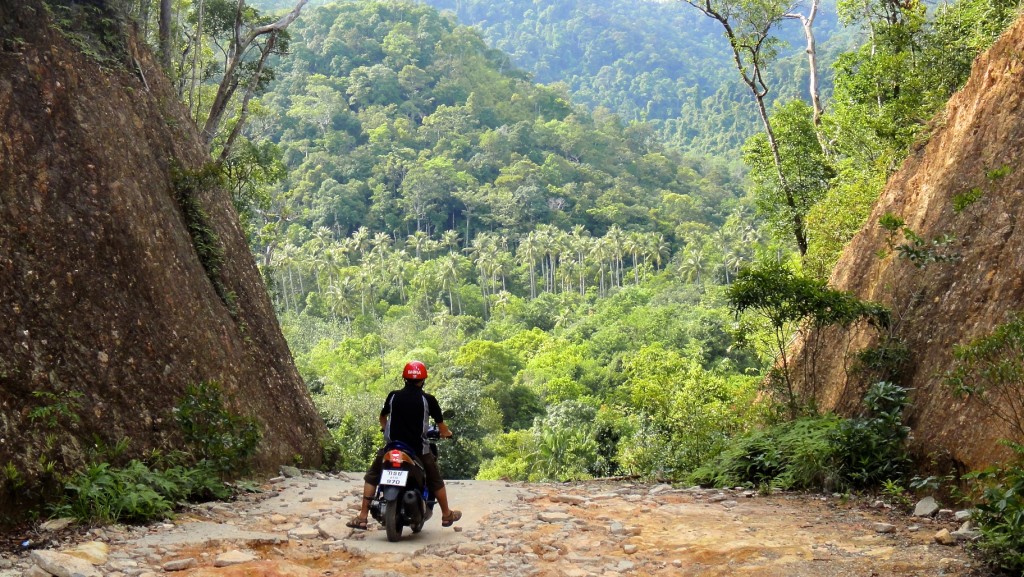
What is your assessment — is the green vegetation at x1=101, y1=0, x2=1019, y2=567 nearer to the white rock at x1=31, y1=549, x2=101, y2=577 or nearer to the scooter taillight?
the scooter taillight

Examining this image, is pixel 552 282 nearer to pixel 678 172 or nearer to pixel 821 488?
pixel 678 172

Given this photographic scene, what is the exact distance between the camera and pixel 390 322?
70312 mm

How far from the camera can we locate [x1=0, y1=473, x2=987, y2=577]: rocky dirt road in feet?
15.7

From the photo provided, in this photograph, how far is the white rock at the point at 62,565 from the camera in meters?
4.38

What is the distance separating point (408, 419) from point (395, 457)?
36 cm

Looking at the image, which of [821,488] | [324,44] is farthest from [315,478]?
[324,44]

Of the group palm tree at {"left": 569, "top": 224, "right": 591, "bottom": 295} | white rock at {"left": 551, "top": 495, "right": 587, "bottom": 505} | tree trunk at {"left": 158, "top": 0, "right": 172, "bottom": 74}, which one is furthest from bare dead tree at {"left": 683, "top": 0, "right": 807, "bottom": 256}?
palm tree at {"left": 569, "top": 224, "right": 591, "bottom": 295}

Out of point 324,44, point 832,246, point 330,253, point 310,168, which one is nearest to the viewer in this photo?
point 832,246

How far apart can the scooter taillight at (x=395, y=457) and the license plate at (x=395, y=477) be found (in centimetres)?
5

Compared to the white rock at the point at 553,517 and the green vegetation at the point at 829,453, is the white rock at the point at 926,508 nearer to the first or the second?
the green vegetation at the point at 829,453

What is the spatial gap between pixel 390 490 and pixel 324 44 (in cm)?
11994

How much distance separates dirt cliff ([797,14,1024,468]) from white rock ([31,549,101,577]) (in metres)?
6.44

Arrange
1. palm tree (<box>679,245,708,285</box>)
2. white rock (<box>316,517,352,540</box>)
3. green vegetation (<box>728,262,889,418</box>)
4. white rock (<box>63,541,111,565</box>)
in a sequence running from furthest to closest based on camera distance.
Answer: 1. palm tree (<box>679,245,708,285</box>)
2. green vegetation (<box>728,262,889,418</box>)
3. white rock (<box>316,517,352,540</box>)
4. white rock (<box>63,541,111,565</box>)

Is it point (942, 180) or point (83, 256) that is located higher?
point (942, 180)
